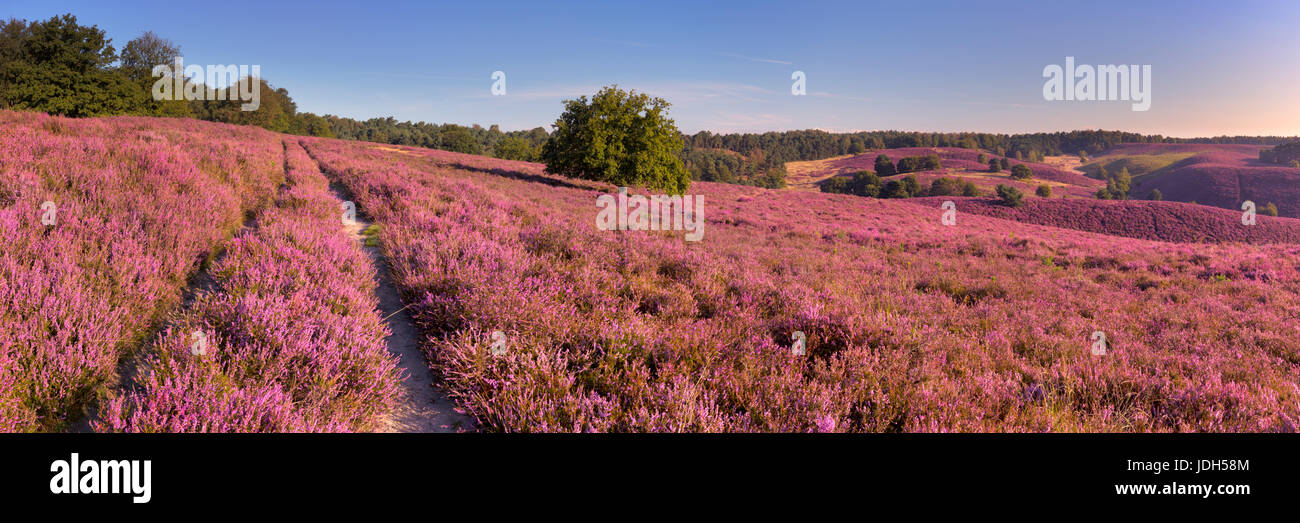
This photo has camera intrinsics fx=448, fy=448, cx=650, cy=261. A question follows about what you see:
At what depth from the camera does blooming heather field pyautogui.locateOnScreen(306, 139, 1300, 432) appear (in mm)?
2738

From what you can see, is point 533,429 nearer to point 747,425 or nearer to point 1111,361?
point 747,425

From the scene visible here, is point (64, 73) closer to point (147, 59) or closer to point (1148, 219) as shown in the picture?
point (147, 59)

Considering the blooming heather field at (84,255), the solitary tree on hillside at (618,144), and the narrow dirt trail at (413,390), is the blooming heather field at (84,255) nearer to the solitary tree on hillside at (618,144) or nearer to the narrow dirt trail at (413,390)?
the narrow dirt trail at (413,390)

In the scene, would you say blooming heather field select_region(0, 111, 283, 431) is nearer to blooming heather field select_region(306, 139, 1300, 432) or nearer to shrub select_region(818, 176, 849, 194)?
blooming heather field select_region(306, 139, 1300, 432)

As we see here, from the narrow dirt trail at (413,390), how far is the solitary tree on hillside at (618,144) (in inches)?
1002

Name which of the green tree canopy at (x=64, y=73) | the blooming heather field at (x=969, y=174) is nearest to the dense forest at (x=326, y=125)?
the green tree canopy at (x=64, y=73)

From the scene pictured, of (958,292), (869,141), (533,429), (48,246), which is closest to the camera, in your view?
(533,429)

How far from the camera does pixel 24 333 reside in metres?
2.53

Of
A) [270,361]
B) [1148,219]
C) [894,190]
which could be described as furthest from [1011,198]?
[270,361]

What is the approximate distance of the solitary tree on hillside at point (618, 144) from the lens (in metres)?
29.6

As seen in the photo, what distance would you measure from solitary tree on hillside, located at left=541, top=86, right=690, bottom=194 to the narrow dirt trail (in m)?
25.4

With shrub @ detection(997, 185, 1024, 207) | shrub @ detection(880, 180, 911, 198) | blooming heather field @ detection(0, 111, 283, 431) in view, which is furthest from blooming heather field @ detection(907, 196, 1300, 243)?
blooming heather field @ detection(0, 111, 283, 431)
